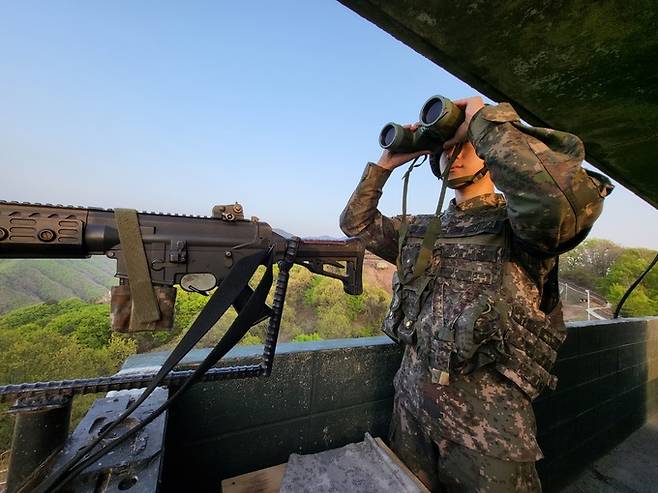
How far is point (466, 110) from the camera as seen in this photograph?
126cm

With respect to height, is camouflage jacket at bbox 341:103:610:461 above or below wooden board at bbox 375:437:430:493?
above

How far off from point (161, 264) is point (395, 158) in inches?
49.3

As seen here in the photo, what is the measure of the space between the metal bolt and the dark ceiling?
1.05m

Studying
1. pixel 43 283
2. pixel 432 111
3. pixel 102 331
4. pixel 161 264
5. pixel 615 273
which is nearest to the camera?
pixel 161 264

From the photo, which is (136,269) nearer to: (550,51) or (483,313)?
(483,313)

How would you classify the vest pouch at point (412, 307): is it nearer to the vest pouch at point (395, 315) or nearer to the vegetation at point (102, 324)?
the vest pouch at point (395, 315)

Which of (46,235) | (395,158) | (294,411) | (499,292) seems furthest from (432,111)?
(294,411)

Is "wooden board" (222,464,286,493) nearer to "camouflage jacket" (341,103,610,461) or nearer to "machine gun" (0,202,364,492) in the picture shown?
"machine gun" (0,202,364,492)

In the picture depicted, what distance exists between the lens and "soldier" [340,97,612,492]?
1022 millimetres

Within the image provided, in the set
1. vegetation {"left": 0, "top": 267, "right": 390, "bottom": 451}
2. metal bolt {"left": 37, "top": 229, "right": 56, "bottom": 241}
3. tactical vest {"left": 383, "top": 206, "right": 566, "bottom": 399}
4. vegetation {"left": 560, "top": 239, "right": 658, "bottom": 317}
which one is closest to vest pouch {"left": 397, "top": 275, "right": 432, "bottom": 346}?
tactical vest {"left": 383, "top": 206, "right": 566, "bottom": 399}

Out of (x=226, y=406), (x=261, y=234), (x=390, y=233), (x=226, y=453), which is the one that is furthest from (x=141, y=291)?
(x=390, y=233)

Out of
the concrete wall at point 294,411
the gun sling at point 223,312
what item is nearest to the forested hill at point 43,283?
the concrete wall at point 294,411

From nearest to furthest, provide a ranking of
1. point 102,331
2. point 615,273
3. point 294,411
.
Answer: point 294,411
point 102,331
point 615,273

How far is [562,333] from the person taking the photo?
130 cm
